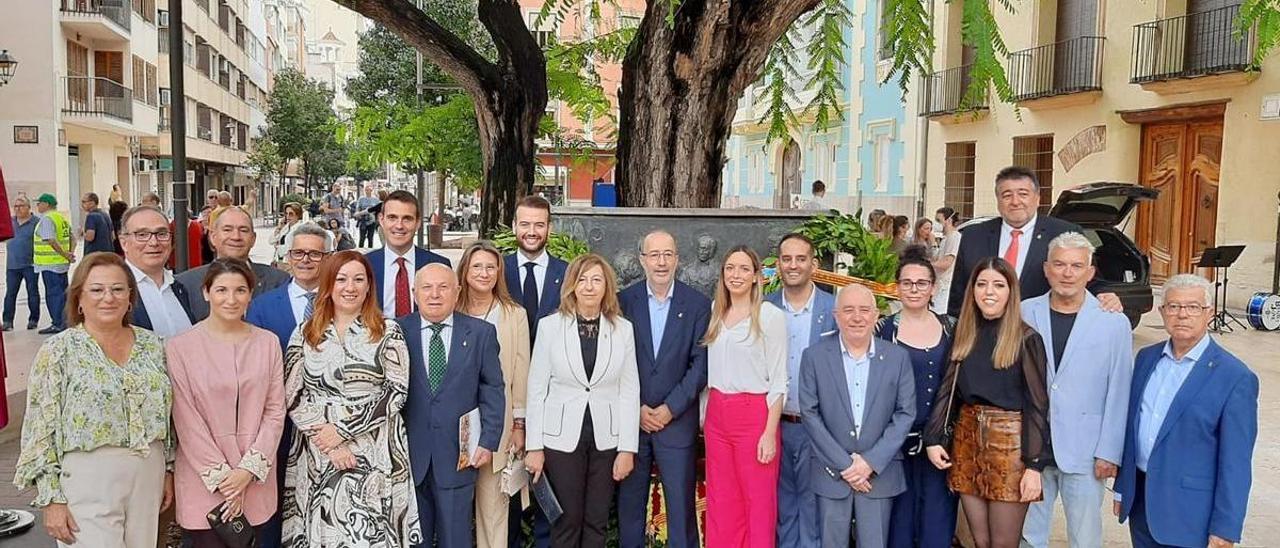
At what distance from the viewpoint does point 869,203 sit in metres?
27.2

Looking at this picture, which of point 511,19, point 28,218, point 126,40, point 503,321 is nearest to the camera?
point 503,321

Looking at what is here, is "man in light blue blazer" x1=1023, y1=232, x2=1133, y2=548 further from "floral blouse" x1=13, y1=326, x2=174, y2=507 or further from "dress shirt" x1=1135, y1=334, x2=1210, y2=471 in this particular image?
"floral blouse" x1=13, y1=326, x2=174, y2=507

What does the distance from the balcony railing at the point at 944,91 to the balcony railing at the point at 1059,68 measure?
→ 1.59m

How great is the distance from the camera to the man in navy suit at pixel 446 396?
441 cm

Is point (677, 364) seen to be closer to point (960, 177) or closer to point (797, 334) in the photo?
point (797, 334)

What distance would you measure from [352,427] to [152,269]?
4.41ft

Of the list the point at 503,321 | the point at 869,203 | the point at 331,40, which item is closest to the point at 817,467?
the point at 503,321

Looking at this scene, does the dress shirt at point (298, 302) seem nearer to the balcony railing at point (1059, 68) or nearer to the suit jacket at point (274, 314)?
the suit jacket at point (274, 314)

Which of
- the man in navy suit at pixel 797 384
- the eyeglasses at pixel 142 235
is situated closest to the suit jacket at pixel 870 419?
the man in navy suit at pixel 797 384

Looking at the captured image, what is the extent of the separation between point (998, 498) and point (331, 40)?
5598 inches

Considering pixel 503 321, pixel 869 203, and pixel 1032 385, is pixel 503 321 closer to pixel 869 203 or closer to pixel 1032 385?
pixel 1032 385

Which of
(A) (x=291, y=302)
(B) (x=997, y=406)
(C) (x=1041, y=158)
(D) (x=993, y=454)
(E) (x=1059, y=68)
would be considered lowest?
(D) (x=993, y=454)

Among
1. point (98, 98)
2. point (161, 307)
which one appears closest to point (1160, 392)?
point (161, 307)

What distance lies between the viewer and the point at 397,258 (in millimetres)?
5242
